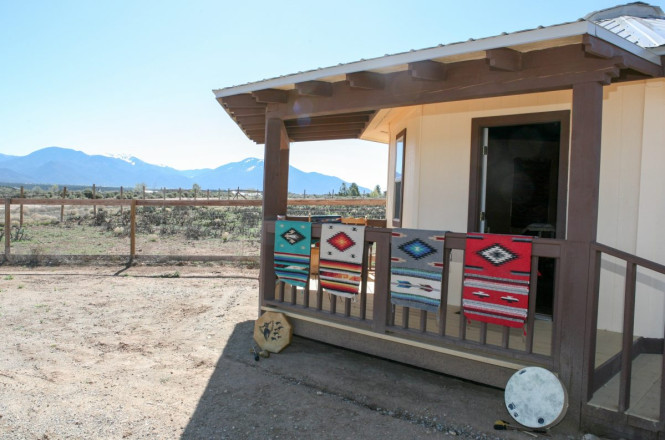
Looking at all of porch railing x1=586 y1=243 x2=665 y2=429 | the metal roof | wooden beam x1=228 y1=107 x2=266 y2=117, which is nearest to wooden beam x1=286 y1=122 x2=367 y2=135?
wooden beam x1=228 y1=107 x2=266 y2=117

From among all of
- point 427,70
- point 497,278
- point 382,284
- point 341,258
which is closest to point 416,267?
point 382,284

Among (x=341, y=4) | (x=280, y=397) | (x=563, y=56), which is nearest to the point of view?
(x=563, y=56)

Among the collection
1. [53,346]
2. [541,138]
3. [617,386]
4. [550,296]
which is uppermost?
[541,138]

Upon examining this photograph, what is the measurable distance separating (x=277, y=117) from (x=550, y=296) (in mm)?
3656

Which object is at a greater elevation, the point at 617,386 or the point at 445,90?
the point at 445,90

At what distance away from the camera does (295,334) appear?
4988 millimetres

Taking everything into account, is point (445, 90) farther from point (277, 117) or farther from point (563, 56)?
point (277, 117)

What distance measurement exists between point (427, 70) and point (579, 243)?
1783mm

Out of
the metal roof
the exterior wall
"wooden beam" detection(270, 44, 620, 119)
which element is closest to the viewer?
the metal roof

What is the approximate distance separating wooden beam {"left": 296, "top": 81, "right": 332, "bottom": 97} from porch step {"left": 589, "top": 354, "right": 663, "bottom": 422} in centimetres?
351

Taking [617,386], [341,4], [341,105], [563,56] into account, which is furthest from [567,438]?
[341,4]

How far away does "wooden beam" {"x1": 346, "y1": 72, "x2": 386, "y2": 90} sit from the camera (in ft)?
12.9

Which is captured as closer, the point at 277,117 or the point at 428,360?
the point at 428,360

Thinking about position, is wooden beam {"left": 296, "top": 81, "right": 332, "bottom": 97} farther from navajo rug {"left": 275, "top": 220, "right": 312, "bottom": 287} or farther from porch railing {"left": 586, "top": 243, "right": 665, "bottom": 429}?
porch railing {"left": 586, "top": 243, "right": 665, "bottom": 429}
